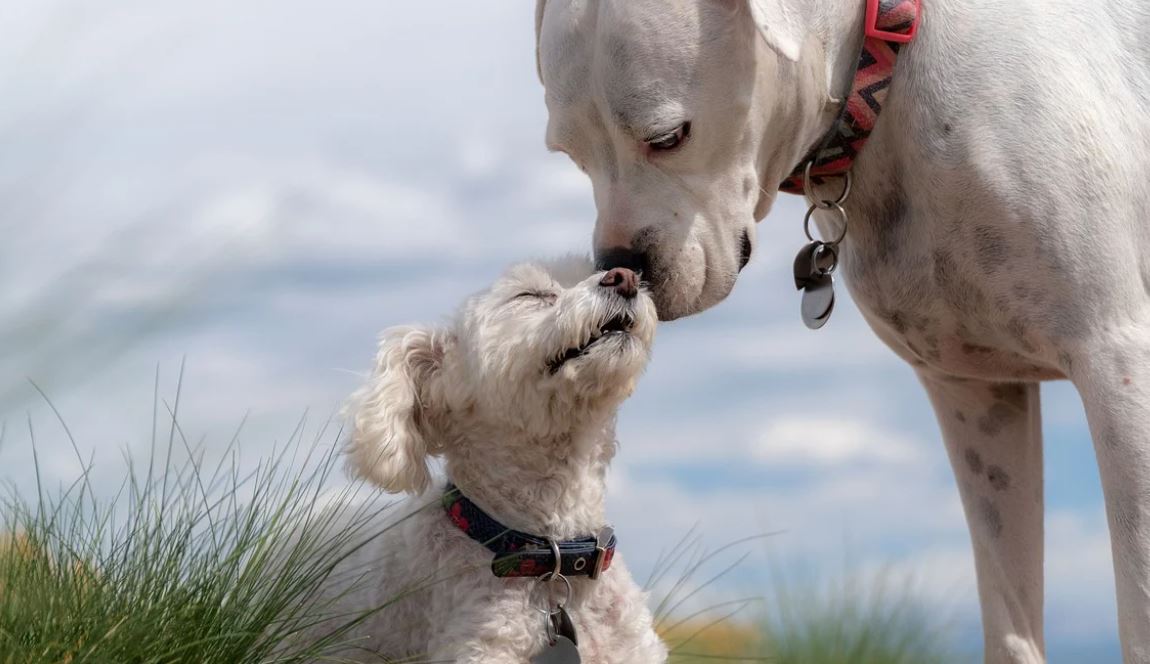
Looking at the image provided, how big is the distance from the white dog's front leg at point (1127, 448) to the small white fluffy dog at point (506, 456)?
1.29 meters

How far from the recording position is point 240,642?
147 inches

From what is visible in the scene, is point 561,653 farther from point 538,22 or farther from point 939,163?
point 538,22

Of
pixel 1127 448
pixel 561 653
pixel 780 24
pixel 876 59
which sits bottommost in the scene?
pixel 1127 448

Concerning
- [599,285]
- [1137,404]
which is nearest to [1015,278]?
[1137,404]

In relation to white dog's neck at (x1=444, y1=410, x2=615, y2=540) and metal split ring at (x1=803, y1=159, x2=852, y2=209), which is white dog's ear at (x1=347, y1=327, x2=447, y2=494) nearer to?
white dog's neck at (x1=444, y1=410, x2=615, y2=540)

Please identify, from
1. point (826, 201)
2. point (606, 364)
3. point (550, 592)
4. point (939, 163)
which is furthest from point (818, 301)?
point (550, 592)

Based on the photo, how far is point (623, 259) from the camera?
4.07 meters

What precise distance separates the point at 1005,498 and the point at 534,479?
187cm

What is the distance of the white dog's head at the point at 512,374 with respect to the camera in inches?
143

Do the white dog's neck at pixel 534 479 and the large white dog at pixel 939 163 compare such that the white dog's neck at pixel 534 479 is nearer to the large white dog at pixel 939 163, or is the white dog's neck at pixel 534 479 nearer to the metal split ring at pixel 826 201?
the large white dog at pixel 939 163

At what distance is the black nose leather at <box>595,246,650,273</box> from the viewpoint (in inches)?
159

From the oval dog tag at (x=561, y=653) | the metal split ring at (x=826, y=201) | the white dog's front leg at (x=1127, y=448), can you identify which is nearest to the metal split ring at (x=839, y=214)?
the metal split ring at (x=826, y=201)

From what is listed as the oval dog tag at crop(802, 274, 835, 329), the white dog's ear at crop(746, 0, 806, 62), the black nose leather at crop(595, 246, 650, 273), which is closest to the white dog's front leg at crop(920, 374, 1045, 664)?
the oval dog tag at crop(802, 274, 835, 329)

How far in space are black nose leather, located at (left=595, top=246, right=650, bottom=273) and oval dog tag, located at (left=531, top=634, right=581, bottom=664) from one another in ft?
3.44
